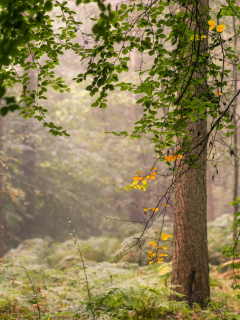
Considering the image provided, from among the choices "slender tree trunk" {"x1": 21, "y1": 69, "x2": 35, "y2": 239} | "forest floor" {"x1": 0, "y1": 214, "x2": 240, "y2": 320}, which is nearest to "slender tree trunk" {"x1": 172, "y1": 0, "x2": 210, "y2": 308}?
"forest floor" {"x1": 0, "y1": 214, "x2": 240, "y2": 320}

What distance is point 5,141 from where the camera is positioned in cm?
1159

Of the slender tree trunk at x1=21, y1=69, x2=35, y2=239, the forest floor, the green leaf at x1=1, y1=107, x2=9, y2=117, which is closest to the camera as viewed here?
the green leaf at x1=1, y1=107, x2=9, y2=117

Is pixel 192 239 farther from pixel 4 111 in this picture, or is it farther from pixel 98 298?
pixel 4 111

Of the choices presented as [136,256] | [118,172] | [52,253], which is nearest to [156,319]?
[136,256]

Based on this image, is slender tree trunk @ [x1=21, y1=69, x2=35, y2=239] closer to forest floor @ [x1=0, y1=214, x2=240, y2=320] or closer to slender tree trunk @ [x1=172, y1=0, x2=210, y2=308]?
forest floor @ [x1=0, y1=214, x2=240, y2=320]

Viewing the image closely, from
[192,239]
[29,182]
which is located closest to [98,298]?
[192,239]

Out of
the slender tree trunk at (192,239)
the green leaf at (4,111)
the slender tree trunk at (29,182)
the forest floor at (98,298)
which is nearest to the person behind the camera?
the green leaf at (4,111)

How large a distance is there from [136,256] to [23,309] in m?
5.13

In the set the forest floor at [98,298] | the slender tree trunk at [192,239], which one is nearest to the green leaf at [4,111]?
the forest floor at [98,298]

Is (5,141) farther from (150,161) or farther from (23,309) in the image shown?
(23,309)

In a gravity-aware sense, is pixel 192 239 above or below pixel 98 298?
above

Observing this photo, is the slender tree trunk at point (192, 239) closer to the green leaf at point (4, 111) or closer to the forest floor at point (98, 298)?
the forest floor at point (98, 298)

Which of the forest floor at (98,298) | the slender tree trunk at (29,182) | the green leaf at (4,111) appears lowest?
the forest floor at (98,298)

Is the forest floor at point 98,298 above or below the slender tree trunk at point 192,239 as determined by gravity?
below
